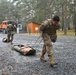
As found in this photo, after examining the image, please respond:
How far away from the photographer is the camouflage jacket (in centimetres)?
986

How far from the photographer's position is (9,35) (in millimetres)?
20984

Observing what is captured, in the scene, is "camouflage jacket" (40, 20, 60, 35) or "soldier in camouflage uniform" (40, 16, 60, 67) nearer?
"soldier in camouflage uniform" (40, 16, 60, 67)

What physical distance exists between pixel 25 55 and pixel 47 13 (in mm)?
49593

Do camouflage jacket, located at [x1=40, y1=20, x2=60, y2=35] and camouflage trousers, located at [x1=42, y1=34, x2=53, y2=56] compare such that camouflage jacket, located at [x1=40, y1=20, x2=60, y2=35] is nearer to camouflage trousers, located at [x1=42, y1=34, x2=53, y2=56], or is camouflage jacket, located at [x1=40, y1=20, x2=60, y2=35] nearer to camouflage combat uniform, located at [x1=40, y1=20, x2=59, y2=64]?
camouflage combat uniform, located at [x1=40, y1=20, x2=59, y2=64]

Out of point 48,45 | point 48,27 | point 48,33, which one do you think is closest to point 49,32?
point 48,33

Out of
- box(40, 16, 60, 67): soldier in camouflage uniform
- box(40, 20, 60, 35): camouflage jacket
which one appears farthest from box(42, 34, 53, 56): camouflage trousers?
box(40, 20, 60, 35): camouflage jacket

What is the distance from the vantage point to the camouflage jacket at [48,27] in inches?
388

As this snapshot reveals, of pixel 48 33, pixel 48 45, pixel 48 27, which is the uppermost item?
pixel 48 27

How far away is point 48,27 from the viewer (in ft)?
32.7

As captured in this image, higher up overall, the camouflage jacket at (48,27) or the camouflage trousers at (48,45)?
the camouflage jacket at (48,27)

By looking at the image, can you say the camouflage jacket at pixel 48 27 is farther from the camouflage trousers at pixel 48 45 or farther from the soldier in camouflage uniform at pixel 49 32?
the camouflage trousers at pixel 48 45

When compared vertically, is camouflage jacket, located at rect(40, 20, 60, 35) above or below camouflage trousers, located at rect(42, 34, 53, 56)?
above

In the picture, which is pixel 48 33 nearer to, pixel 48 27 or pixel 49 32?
pixel 49 32

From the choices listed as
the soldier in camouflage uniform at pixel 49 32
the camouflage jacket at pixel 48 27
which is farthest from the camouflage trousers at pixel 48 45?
the camouflage jacket at pixel 48 27
